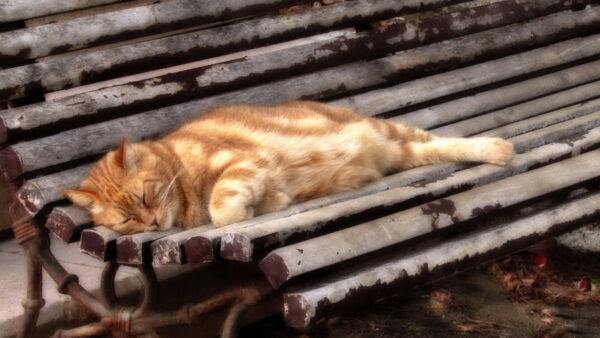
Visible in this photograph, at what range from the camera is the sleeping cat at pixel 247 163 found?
2852 mm

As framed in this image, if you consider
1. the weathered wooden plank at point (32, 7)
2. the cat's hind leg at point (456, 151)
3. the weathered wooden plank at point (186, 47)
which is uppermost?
the weathered wooden plank at point (32, 7)

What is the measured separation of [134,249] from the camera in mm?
2611

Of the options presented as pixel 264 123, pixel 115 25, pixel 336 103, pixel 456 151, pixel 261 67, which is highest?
pixel 115 25

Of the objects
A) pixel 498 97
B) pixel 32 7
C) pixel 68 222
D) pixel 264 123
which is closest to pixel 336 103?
pixel 264 123

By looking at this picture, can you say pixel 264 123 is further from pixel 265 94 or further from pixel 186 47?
pixel 186 47

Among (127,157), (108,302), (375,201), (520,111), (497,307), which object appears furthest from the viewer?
(520,111)

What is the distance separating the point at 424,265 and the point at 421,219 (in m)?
0.16

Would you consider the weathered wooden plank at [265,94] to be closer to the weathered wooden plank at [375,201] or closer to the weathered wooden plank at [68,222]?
the weathered wooden plank at [68,222]

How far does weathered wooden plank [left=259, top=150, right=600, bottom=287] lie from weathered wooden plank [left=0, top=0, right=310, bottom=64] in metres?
1.36

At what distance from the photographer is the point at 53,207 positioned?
9.66ft

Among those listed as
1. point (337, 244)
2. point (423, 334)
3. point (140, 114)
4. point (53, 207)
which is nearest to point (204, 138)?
point (140, 114)

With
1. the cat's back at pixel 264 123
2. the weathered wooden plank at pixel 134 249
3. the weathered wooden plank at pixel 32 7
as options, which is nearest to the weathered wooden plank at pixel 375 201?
the weathered wooden plank at pixel 134 249

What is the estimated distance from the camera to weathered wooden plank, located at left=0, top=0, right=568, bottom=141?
313 centimetres

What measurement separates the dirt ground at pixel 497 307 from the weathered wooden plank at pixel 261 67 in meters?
1.13
